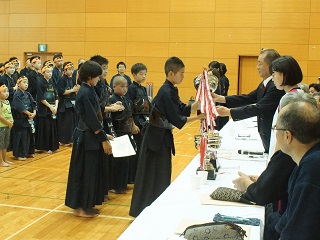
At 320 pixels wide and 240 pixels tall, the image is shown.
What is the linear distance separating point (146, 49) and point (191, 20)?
1.82 metres

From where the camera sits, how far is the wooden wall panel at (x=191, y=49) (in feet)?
49.2

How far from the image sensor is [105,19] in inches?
621

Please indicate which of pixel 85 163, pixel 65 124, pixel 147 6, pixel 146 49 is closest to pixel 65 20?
pixel 147 6

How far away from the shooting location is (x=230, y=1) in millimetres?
14570

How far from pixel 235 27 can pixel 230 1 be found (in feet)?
2.81

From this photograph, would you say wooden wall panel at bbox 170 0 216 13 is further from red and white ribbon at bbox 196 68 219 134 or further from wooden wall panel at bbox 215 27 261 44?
red and white ribbon at bbox 196 68 219 134

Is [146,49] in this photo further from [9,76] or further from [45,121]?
[45,121]

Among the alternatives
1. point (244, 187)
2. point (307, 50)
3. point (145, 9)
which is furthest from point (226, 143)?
point (145, 9)

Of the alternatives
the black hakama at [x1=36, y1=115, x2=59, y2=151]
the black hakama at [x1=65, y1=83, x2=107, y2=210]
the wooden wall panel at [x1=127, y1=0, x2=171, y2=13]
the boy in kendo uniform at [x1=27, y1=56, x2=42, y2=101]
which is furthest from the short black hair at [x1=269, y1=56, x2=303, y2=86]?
the wooden wall panel at [x1=127, y1=0, x2=171, y2=13]

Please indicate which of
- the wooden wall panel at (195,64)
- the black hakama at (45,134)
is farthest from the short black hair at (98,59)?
the wooden wall panel at (195,64)

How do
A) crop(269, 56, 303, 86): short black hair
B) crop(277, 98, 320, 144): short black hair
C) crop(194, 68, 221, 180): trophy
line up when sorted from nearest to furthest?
1. crop(277, 98, 320, 144): short black hair
2. crop(194, 68, 221, 180): trophy
3. crop(269, 56, 303, 86): short black hair

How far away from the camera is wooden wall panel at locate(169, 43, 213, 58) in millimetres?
14984

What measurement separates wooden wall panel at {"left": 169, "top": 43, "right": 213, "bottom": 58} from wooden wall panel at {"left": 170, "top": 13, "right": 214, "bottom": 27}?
2.14ft

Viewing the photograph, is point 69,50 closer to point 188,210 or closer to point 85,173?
point 85,173
